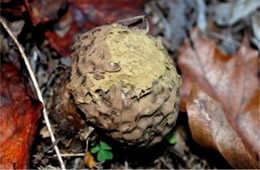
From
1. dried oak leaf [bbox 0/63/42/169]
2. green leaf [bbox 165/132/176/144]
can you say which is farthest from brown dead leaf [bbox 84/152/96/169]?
green leaf [bbox 165/132/176/144]

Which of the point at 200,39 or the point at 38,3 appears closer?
the point at 38,3

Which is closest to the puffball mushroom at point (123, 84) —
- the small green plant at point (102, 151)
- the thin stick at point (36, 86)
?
the small green plant at point (102, 151)

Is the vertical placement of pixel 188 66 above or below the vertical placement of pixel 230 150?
above

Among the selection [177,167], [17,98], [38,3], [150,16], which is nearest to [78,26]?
[38,3]

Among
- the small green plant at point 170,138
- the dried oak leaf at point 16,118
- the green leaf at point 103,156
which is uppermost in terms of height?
the dried oak leaf at point 16,118

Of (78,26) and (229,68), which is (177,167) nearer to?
(229,68)

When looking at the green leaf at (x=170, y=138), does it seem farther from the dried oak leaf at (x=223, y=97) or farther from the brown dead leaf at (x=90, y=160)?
the brown dead leaf at (x=90, y=160)
